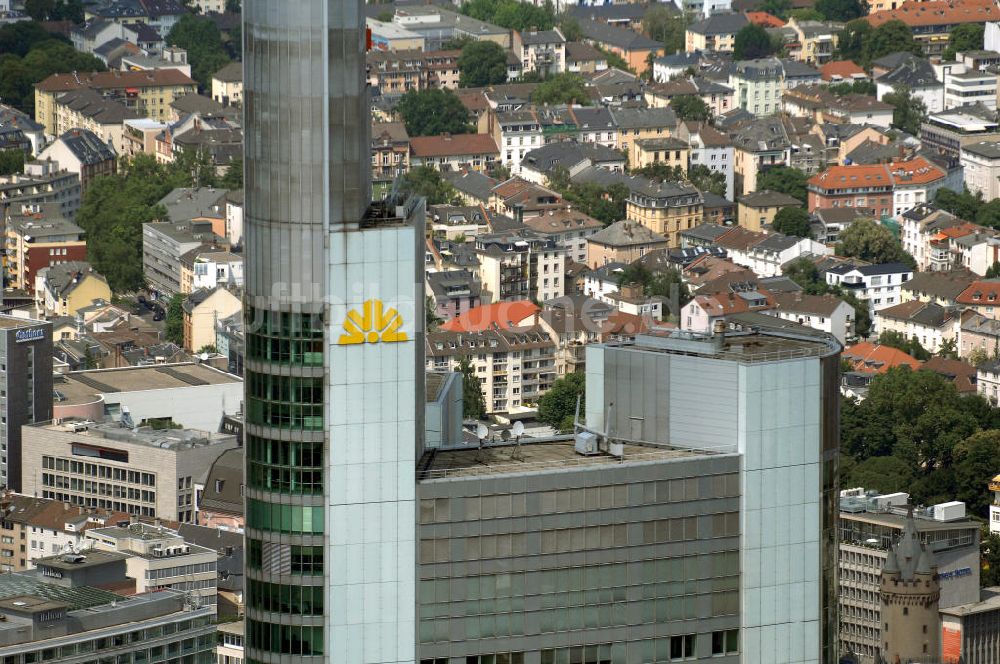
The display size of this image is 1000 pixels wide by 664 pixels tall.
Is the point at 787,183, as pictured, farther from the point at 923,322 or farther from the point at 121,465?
the point at 121,465

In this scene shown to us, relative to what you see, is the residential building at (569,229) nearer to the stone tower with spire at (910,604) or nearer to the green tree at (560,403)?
the green tree at (560,403)

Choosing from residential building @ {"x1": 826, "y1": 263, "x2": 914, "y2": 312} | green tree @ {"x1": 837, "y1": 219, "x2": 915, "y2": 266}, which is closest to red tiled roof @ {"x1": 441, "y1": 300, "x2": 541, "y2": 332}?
residential building @ {"x1": 826, "y1": 263, "x2": 914, "y2": 312}

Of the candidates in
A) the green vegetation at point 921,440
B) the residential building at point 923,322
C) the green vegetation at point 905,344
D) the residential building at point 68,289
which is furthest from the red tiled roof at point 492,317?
the residential building at point 68,289

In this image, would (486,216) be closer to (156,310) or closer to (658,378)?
(156,310)

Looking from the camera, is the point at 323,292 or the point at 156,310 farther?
the point at 156,310

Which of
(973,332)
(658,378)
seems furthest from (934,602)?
(658,378)

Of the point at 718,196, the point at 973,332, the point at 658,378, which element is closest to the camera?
the point at 658,378

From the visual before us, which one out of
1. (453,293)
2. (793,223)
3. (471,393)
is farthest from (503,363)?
(793,223)

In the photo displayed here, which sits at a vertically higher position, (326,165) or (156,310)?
(326,165)
